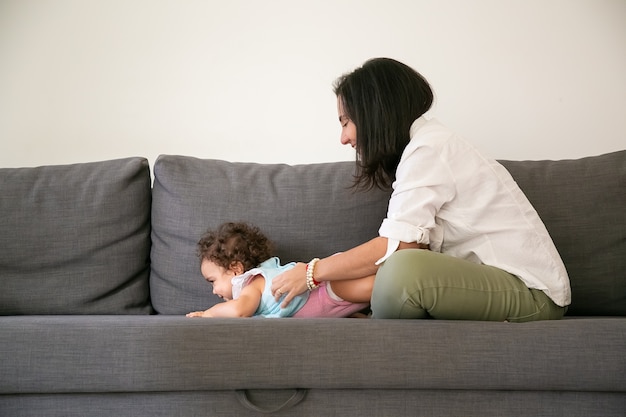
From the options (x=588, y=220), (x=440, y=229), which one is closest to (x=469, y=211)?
(x=440, y=229)

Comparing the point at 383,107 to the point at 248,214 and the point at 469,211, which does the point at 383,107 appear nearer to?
the point at 469,211

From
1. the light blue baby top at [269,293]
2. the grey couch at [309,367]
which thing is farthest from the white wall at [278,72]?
the grey couch at [309,367]

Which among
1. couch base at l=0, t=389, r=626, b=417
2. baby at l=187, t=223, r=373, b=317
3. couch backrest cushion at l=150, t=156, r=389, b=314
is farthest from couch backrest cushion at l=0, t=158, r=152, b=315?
couch base at l=0, t=389, r=626, b=417

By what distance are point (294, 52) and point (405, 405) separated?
1.56 metres

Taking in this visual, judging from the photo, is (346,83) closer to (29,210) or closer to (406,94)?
(406,94)

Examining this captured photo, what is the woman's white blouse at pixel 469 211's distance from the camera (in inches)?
64.7

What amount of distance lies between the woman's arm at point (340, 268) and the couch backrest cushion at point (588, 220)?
0.60 m

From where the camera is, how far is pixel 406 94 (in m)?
1.76

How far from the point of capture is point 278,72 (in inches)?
100

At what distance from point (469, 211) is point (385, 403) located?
55 centimetres

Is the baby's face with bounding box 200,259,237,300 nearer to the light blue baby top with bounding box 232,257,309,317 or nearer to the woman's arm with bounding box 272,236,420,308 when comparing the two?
the light blue baby top with bounding box 232,257,309,317

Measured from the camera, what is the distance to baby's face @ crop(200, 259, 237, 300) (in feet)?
6.27

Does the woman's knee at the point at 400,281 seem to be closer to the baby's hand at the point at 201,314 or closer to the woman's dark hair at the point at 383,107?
the woman's dark hair at the point at 383,107

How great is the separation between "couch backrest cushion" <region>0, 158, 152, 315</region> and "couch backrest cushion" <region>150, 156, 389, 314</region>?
0.25 ft
